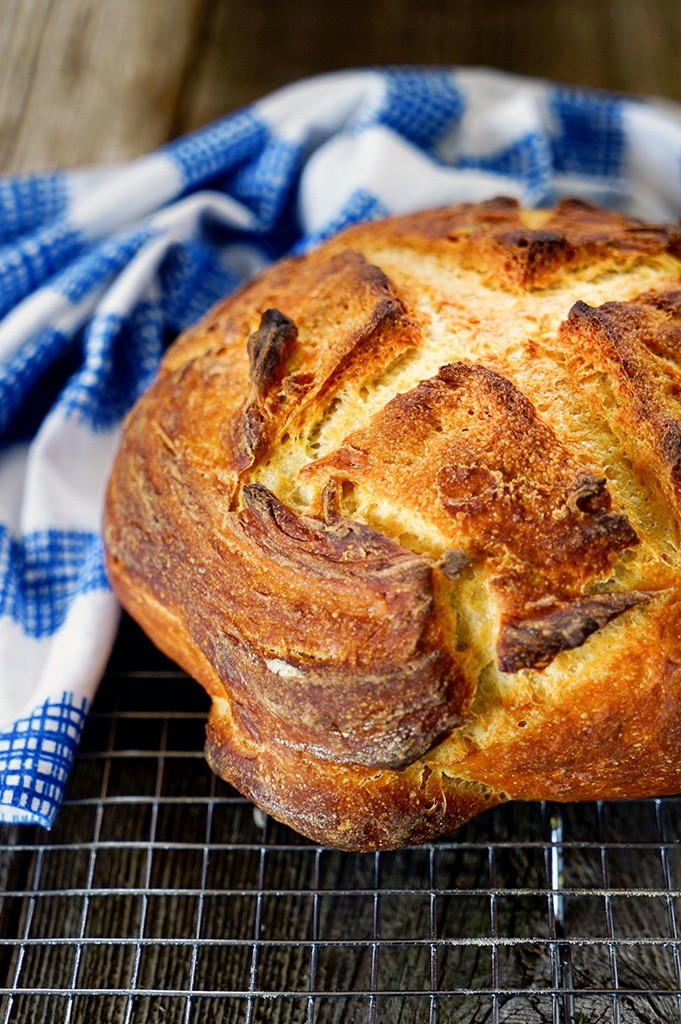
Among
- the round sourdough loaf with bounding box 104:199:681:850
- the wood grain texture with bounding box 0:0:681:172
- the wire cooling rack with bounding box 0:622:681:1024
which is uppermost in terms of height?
the wood grain texture with bounding box 0:0:681:172

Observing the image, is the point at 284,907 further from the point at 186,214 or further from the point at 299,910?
the point at 186,214

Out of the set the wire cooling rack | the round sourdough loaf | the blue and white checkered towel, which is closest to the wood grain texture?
the blue and white checkered towel

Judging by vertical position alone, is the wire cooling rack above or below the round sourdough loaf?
below

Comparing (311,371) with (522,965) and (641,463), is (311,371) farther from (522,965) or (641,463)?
(522,965)

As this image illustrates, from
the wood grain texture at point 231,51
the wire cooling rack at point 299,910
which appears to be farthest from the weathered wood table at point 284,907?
the wood grain texture at point 231,51

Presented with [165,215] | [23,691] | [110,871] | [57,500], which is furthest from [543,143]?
[110,871]

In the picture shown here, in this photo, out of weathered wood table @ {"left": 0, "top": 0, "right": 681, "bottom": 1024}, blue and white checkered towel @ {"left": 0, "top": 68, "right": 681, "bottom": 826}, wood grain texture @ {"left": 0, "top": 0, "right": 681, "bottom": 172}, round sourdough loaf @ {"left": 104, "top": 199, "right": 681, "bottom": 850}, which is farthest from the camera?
wood grain texture @ {"left": 0, "top": 0, "right": 681, "bottom": 172}

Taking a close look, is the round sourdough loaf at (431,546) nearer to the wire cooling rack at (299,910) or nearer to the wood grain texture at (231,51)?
the wire cooling rack at (299,910)

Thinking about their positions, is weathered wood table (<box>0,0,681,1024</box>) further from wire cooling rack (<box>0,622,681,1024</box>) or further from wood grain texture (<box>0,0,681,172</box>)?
wood grain texture (<box>0,0,681,172</box>)
